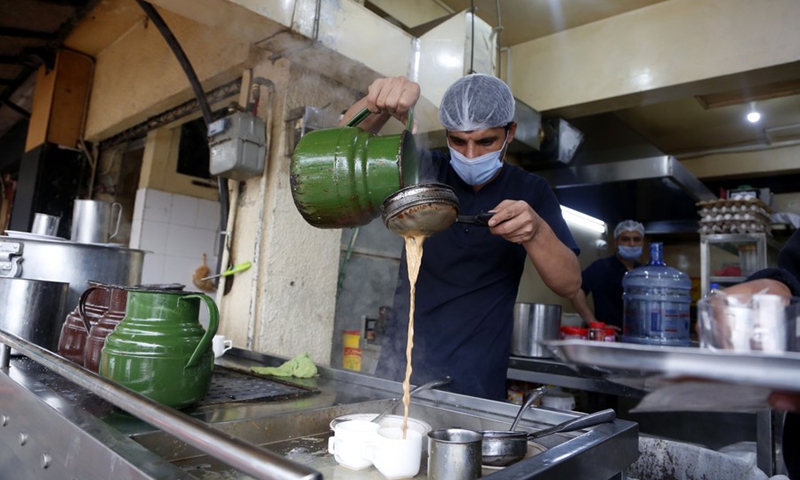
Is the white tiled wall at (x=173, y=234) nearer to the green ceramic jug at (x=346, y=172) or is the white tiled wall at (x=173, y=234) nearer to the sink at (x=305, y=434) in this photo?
the green ceramic jug at (x=346, y=172)

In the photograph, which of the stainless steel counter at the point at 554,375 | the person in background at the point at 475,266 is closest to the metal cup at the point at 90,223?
the person in background at the point at 475,266

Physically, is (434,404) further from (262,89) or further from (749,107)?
(749,107)

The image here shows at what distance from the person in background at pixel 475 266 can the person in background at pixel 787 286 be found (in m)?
0.57

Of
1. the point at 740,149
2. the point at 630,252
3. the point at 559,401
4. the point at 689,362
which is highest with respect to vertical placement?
the point at 740,149

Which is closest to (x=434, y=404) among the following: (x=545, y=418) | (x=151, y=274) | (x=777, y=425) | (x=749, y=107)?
(x=545, y=418)

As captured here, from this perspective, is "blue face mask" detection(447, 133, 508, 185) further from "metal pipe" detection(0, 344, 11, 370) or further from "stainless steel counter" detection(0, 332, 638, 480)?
"metal pipe" detection(0, 344, 11, 370)

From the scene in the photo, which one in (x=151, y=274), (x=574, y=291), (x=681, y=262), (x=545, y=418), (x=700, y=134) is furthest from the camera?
(x=681, y=262)

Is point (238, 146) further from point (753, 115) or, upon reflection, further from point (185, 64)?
point (753, 115)

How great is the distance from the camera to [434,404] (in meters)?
1.32

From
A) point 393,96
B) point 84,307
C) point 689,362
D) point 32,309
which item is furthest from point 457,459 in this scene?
point 32,309

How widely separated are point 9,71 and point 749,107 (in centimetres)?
780

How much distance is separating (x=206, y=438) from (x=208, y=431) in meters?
0.01

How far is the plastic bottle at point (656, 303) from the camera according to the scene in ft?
10.8

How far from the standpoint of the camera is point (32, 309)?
1.62 meters
